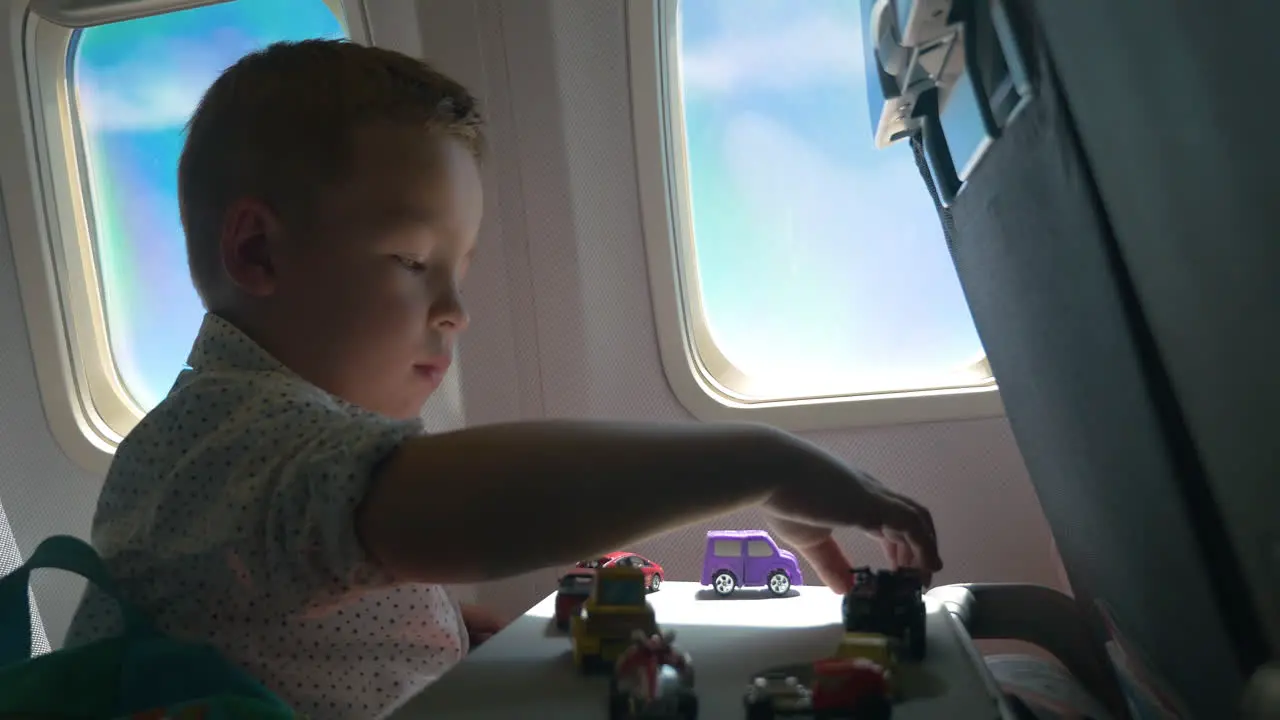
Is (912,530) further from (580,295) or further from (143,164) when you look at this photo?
(143,164)

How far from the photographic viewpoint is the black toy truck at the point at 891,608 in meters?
0.66

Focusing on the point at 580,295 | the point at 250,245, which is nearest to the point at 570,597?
the point at 250,245

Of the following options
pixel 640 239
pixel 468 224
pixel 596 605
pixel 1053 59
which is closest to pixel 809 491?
pixel 596 605

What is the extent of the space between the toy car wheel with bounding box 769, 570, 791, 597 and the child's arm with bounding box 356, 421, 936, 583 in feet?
1.27

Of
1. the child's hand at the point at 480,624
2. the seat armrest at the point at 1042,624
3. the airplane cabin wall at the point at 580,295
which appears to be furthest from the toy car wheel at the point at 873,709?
the airplane cabin wall at the point at 580,295

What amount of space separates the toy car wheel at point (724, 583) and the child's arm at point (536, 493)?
387mm

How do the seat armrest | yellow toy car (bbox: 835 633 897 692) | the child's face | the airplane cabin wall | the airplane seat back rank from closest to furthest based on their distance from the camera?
the airplane seat back
yellow toy car (bbox: 835 633 897 692)
the child's face
the seat armrest
the airplane cabin wall

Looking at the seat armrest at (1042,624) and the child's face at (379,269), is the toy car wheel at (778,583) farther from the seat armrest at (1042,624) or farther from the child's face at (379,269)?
the child's face at (379,269)

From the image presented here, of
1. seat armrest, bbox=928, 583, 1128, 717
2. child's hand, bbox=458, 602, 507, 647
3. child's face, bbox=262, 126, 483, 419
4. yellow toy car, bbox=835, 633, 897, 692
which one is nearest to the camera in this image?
yellow toy car, bbox=835, 633, 897, 692

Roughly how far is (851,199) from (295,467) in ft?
3.48

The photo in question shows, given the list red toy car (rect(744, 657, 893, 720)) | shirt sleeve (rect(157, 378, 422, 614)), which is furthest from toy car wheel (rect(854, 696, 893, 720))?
shirt sleeve (rect(157, 378, 422, 614))

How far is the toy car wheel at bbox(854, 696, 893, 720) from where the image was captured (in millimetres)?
507

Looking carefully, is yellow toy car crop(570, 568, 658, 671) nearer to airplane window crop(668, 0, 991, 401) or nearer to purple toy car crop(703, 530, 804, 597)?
purple toy car crop(703, 530, 804, 597)

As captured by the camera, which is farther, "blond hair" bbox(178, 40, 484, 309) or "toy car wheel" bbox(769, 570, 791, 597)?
"toy car wheel" bbox(769, 570, 791, 597)
